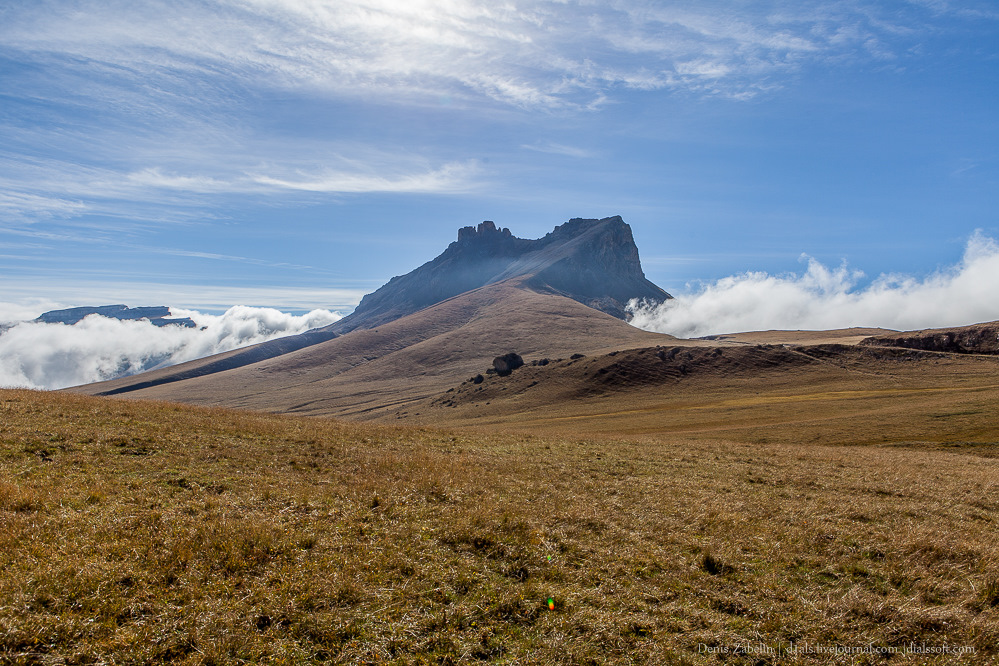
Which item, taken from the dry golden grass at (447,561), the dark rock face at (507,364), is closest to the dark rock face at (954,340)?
the dark rock face at (507,364)

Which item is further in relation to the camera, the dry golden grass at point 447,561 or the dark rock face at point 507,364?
the dark rock face at point 507,364

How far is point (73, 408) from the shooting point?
868 inches

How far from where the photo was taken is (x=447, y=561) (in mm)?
9914

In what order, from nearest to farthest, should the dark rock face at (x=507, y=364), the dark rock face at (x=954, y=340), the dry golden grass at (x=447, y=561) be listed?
the dry golden grass at (x=447, y=561)
the dark rock face at (x=954, y=340)
the dark rock face at (x=507, y=364)

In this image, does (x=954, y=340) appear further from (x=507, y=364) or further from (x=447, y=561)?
(x=447, y=561)

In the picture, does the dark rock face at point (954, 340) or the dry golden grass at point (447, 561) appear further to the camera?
the dark rock face at point (954, 340)

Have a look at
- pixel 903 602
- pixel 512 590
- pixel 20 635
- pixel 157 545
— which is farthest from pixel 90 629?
pixel 903 602

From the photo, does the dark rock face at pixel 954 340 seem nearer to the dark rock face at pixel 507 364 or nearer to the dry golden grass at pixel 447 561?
the dark rock face at pixel 507 364

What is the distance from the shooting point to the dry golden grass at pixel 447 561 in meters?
7.21

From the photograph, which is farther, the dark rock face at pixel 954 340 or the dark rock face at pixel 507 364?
the dark rock face at pixel 507 364

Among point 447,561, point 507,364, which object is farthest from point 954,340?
point 447,561

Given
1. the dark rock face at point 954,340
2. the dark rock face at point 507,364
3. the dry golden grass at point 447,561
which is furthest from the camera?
the dark rock face at point 507,364

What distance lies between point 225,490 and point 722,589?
1220cm

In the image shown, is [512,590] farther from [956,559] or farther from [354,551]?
[956,559]
